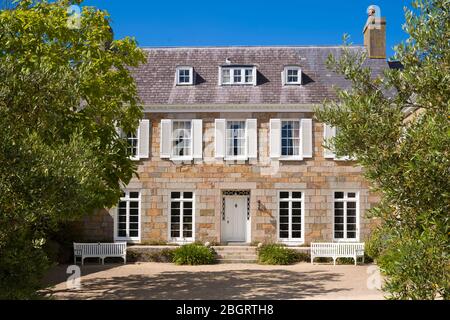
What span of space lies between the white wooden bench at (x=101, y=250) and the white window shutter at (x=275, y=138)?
7.22m

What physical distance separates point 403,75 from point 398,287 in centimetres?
264

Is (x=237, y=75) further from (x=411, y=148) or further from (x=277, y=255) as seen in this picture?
(x=411, y=148)

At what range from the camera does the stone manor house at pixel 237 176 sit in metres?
23.0

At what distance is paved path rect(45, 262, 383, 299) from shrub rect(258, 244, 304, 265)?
723 mm

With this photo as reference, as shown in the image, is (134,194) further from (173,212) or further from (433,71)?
(433,71)

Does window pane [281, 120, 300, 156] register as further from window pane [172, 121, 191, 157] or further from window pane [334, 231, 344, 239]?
window pane [172, 121, 191, 157]

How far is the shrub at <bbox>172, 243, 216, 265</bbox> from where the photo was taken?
2088 centimetres

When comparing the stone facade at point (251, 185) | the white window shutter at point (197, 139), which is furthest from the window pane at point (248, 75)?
the white window shutter at point (197, 139)

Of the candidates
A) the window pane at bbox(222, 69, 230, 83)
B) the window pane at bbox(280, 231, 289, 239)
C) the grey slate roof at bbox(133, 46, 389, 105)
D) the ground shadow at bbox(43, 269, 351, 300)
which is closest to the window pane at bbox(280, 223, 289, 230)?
the window pane at bbox(280, 231, 289, 239)

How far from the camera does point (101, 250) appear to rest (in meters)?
21.3

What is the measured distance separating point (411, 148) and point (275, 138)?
16.9 metres

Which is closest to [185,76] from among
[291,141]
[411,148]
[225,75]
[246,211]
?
[225,75]

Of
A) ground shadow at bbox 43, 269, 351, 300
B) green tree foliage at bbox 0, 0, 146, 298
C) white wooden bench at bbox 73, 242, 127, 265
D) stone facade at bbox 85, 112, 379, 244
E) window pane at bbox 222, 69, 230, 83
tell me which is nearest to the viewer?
green tree foliage at bbox 0, 0, 146, 298

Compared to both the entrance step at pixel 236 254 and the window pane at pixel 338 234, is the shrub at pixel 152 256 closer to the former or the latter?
the entrance step at pixel 236 254
